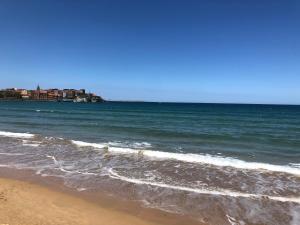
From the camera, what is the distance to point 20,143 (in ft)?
64.6

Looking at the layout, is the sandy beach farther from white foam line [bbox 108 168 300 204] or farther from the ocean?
white foam line [bbox 108 168 300 204]

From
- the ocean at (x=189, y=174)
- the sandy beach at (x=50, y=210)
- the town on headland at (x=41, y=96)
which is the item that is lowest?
the ocean at (x=189, y=174)

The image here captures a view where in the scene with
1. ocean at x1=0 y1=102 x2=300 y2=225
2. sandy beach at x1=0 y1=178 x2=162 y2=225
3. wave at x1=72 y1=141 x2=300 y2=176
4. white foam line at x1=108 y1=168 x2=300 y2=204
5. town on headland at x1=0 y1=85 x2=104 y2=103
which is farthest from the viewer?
town on headland at x1=0 y1=85 x2=104 y2=103

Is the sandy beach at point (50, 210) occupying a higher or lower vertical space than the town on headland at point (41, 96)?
lower

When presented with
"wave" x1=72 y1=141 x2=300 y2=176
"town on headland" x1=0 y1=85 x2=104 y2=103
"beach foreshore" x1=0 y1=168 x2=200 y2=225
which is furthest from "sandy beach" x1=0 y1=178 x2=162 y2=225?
"town on headland" x1=0 y1=85 x2=104 y2=103

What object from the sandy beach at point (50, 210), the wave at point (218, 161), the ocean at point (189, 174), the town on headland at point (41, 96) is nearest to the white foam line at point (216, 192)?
the ocean at point (189, 174)

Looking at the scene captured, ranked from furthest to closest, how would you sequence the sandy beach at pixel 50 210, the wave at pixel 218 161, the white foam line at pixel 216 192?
the wave at pixel 218 161 < the white foam line at pixel 216 192 < the sandy beach at pixel 50 210

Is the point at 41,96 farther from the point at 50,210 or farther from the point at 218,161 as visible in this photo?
the point at 50,210

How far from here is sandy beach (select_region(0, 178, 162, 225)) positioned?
6.77m

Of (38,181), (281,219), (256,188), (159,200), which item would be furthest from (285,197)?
(38,181)

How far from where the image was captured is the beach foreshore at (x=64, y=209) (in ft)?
22.6

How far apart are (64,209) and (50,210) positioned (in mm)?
348

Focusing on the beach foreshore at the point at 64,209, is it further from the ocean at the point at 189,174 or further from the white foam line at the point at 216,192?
the white foam line at the point at 216,192

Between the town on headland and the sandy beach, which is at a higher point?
the town on headland
